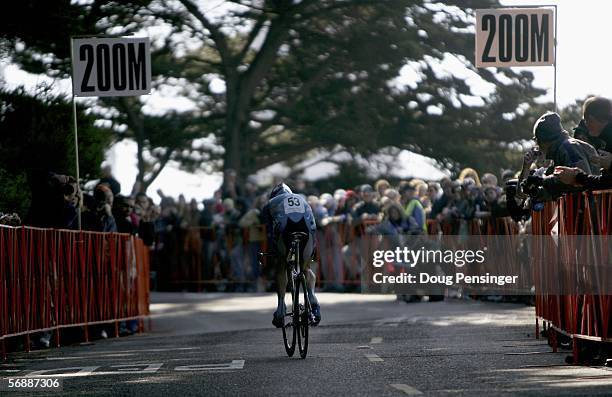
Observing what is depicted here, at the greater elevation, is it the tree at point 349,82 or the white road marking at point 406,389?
the tree at point 349,82

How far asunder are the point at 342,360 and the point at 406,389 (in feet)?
10.4

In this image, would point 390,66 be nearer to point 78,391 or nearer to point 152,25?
point 152,25

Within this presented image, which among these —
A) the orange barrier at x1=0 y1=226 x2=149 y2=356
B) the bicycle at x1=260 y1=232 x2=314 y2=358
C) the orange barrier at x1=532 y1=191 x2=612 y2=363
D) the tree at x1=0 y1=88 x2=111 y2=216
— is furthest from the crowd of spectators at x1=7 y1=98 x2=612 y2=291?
the bicycle at x1=260 y1=232 x2=314 y2=358

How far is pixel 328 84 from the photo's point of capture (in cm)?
4650

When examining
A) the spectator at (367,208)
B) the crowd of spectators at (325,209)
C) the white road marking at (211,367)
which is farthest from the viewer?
the spectator at (367,208)

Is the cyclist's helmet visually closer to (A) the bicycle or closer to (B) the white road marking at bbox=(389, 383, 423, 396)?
(A) the bicycle

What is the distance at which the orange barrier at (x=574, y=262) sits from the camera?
12977 mm

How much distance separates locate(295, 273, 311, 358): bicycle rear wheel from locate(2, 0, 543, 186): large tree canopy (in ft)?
83.1

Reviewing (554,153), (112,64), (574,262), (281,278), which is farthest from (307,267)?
(112,64)

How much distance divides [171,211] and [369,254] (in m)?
6.87

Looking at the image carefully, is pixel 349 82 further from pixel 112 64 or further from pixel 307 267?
pixel 307 267

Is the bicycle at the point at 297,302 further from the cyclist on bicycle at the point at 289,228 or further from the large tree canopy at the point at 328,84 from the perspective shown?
the large tree canopy at the point at 328,84

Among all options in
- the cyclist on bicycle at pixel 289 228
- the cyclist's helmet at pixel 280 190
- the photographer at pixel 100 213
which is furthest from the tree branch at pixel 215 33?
the cyclist on bicycle at pixel 289 228

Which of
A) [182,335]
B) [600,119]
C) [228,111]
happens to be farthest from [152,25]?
[600,119]
